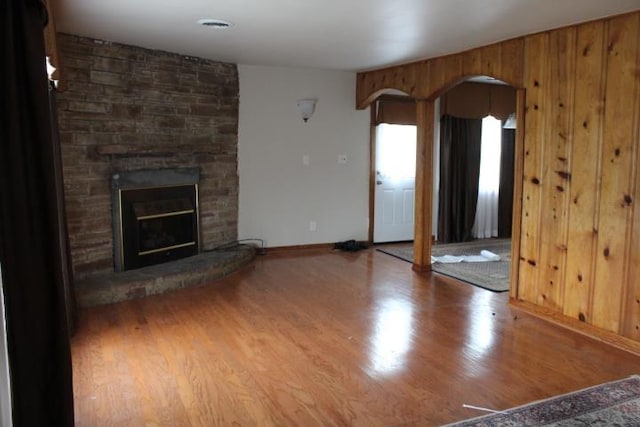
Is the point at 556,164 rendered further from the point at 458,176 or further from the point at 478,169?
the point at 478,169

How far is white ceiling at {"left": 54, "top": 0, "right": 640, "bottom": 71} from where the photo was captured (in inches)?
124

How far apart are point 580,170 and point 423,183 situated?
184 centimetres

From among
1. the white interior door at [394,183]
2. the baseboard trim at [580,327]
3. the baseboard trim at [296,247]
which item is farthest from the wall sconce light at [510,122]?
the baseboard trim at [580,327]

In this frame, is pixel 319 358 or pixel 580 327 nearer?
pixel 319 358

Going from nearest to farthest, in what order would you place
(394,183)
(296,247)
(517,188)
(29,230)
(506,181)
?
(29,230) < (517,188) < (296,247) < (394,183) < (506,181)

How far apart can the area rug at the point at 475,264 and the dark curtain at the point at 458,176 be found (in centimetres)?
26

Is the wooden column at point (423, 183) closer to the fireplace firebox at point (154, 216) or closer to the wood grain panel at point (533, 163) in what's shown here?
the wood grain panel at point (533, 163)

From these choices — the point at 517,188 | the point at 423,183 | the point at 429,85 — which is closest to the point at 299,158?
the point at 423,183

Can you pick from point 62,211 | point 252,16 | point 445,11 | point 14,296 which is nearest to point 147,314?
point 62,211

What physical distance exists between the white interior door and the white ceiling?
1.82m

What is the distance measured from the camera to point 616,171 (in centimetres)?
332

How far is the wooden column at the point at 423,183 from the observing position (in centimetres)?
516

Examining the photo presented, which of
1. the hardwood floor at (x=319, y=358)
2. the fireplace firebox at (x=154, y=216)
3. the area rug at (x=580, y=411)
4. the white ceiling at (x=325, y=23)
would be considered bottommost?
the area rug at (x=580, y=411)

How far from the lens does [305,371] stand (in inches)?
116
